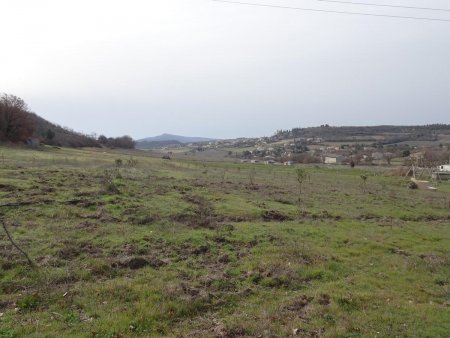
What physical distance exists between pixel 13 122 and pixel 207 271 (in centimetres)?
6289

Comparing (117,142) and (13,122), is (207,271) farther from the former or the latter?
(117,142)

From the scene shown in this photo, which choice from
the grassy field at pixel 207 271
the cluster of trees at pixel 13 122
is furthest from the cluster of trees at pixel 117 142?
the grassy field at pixel 207 271

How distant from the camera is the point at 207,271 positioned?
11.7m

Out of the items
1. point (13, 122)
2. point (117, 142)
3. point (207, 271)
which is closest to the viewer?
point (207, 271)

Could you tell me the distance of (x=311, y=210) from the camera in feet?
79.0

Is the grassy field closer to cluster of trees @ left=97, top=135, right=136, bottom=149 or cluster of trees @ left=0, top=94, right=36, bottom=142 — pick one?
cluster of trees @ left=0, top=94, right=36, bottom=142

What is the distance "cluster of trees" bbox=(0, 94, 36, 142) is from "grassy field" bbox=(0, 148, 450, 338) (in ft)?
156

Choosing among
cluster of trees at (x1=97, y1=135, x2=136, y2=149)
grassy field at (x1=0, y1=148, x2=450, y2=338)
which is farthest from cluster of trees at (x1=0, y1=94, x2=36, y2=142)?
cluster of trees at (x1=97, y1=135, x2=136, y2=149)

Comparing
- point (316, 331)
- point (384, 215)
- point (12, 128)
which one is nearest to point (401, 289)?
point (316, 331)

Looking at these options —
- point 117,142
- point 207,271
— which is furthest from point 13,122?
point 117,142

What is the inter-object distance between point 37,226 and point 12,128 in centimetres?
5672

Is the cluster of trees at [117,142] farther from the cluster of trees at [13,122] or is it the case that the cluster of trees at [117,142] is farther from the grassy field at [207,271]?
the grassy field at [207,271]

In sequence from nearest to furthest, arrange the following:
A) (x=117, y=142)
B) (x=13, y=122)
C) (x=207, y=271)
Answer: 1. (x=207, y=271)
2. (x=13, y=122)
3. (x=117, y=142)

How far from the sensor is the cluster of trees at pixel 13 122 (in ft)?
208
